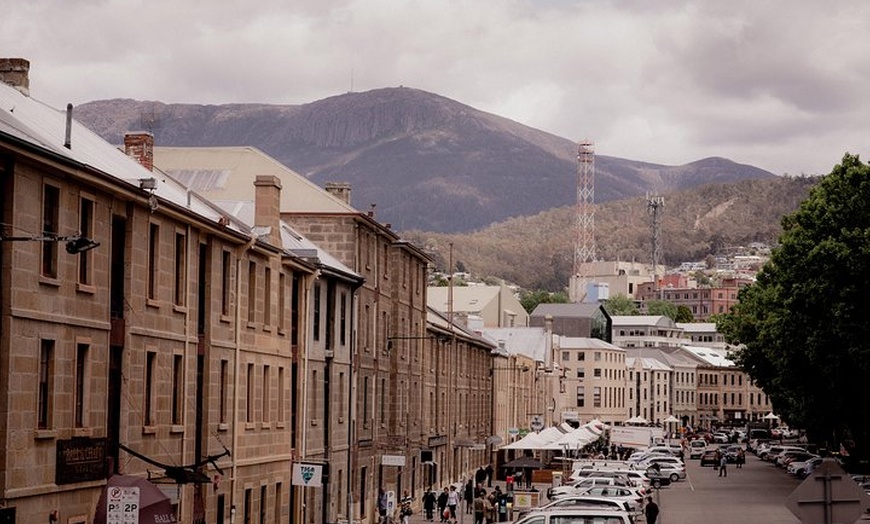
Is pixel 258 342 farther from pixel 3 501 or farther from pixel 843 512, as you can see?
pixel 843 512

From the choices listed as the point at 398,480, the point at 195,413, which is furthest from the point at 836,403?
the point at 195,413

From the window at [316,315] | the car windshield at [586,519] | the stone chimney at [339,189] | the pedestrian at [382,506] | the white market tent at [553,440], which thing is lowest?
the pedestrian at [382,506]

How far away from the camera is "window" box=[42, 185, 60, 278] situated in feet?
97.4

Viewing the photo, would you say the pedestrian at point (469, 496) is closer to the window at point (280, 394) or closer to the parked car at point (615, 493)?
the parked car at point (615, 493)

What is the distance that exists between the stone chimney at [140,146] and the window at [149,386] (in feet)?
39.6

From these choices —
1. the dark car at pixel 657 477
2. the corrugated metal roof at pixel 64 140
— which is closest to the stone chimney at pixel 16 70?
the corrugated metal roof at pixel 64 140

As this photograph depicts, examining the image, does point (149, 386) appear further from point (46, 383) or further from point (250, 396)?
point (250, 396)

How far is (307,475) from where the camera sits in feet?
148

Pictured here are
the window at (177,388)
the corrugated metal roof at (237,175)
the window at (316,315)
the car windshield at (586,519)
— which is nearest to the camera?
the car windshield at (586,519)

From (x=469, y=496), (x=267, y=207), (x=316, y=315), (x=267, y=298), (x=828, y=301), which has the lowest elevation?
(x=469, y=496)

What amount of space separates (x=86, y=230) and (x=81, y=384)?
3071 mm

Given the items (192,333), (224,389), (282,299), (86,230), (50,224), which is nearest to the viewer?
(50,224)

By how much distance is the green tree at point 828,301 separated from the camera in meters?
A: 68.6

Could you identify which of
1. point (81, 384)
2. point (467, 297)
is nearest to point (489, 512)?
point (81, 384)
